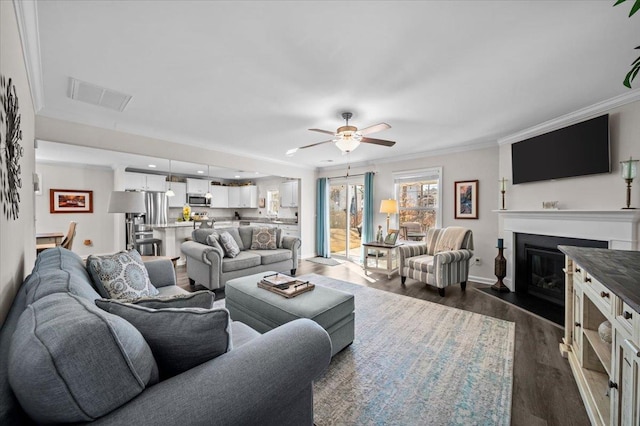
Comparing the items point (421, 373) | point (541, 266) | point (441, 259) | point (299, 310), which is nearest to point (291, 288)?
point (299, 310)

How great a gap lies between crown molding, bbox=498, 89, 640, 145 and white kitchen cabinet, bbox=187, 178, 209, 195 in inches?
284

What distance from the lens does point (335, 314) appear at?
7.09 ft

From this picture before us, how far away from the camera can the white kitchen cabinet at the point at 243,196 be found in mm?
8445

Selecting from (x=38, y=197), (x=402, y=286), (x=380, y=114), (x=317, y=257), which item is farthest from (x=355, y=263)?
(x=38, y=197)

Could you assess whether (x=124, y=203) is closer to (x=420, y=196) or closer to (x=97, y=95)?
(x=97, y=95)

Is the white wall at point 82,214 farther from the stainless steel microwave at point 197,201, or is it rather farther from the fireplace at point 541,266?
the fireplace at point 541,266

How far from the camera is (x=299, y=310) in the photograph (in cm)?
204

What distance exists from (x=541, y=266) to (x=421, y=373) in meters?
2.88

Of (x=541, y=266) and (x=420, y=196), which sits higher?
(x=420, y=196)

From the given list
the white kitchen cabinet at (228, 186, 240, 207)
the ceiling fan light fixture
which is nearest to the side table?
the ceiling fan light fixture

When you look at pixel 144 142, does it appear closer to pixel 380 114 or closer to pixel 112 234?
pixel 380 114

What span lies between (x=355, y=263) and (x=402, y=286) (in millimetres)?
1882

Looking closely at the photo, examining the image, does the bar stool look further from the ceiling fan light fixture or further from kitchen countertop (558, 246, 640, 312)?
kitchen countertop (558, 246, 640, 312)

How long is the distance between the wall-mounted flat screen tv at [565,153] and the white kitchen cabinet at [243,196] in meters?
6.75
